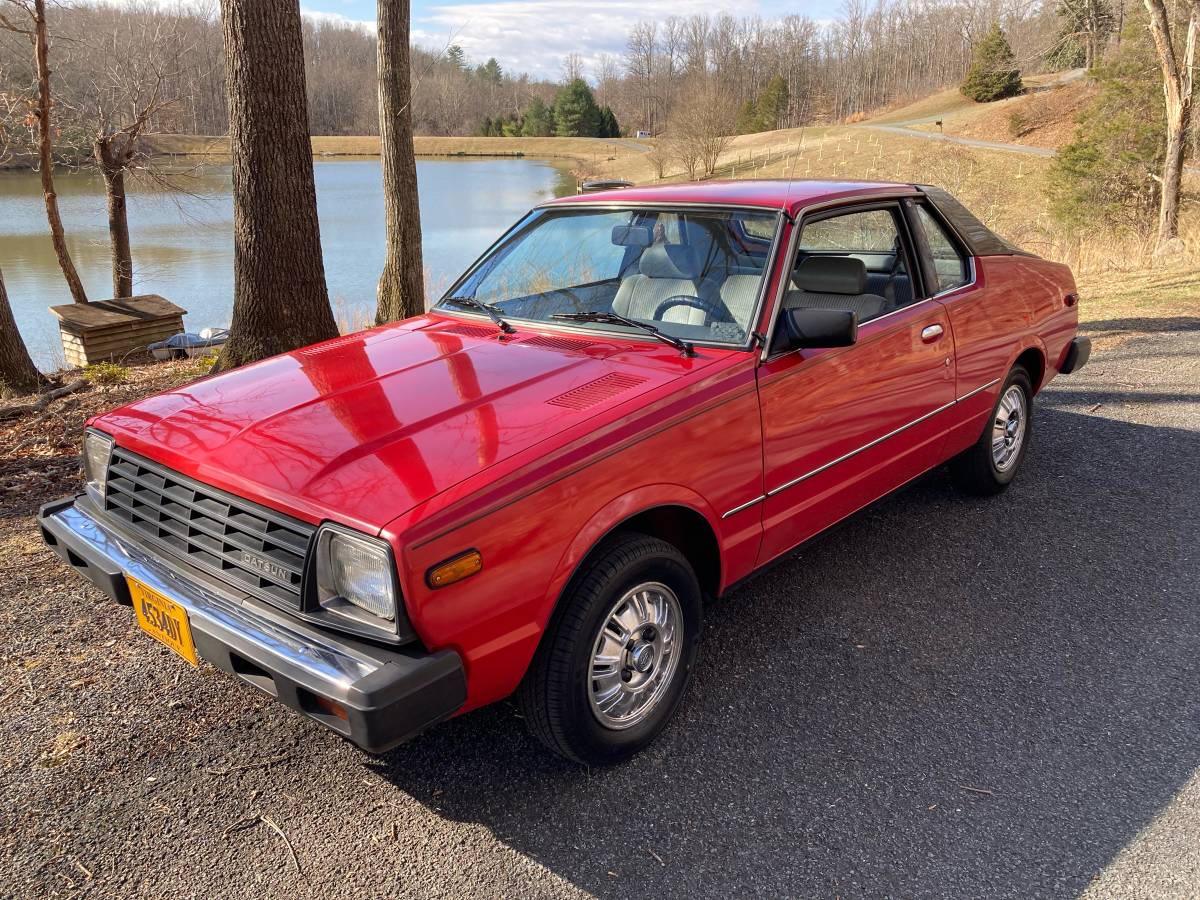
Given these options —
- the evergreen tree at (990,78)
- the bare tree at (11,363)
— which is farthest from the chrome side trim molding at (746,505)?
the evergreen tree at (990,78)

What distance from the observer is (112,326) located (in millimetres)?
13289

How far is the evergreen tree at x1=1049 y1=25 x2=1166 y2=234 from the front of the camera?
72.0 feet

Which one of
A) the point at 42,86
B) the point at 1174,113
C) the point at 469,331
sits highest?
the point at 42,86

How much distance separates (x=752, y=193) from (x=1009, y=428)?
2234mm

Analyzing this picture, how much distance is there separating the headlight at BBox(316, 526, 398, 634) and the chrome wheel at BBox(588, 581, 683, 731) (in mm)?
665

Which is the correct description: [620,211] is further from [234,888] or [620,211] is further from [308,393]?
[234,888]

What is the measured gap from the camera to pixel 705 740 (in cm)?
284

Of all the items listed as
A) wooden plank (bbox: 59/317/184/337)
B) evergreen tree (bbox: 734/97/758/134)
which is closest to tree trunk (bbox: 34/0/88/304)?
wooden plank (bbox: 59/317/184/337)

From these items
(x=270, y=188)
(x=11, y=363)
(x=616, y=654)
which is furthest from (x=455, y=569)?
(x=11, y=363)

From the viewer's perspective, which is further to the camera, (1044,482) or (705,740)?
(1044,482)

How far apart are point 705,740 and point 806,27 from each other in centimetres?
9718

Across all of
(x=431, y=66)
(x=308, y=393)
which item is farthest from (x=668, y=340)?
(x=431, y=66)

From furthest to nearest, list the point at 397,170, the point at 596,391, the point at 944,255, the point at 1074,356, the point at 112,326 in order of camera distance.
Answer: the point at 112,326
the point at 397,170
the point at 1074,356
the point at 944,255
the point at 596,391

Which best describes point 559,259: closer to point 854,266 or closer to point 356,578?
point 854,266
